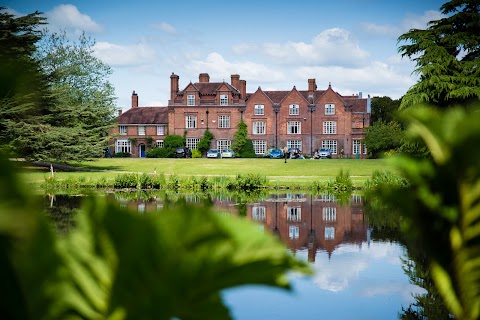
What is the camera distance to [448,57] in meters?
27.4

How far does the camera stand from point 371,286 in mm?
9484

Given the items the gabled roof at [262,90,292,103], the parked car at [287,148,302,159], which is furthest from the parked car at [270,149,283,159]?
the gabled roof at [262,90,292,103]

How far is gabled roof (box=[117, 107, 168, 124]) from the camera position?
62969 mm

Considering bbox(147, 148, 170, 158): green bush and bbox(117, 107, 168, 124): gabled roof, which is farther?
bbox(117, 107, 168, 124): gabled roof

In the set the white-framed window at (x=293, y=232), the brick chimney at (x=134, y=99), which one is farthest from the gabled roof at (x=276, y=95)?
the white-framed window at (x=293, y=232)

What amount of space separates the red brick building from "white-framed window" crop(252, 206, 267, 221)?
137 ft

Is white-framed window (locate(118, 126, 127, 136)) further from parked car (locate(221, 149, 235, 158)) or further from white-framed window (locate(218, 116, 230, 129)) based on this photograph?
parked car (locate(221, 149, 235, 158))

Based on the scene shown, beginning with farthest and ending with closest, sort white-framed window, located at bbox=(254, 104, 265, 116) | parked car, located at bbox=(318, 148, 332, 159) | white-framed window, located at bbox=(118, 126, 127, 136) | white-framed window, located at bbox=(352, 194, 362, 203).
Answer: white-framed window, located at bbox=(118, 126, 127, 136) < white-framed window, located at bbox=(254, 104, 265, 116) < parked car, located at bbox=(318, 148, 332, 159) < white-framed window, located at bbox=(352, 194, 362, 203)

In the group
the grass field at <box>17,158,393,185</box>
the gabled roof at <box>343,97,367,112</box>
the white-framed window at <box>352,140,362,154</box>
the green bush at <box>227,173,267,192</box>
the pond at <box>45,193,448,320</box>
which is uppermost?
the gabled roof at <box>343,97,367,112</box>

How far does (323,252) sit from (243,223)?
12037mm

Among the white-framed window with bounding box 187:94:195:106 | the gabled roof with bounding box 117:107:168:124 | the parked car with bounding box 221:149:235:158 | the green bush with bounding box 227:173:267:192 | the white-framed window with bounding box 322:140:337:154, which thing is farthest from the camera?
the gabled roof with bounding box 117:107:168:124

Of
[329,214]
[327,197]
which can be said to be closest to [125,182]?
[327,197]

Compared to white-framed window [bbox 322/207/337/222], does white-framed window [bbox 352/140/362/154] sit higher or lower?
higher

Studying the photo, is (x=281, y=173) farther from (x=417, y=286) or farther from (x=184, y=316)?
(x=184, y=316)
